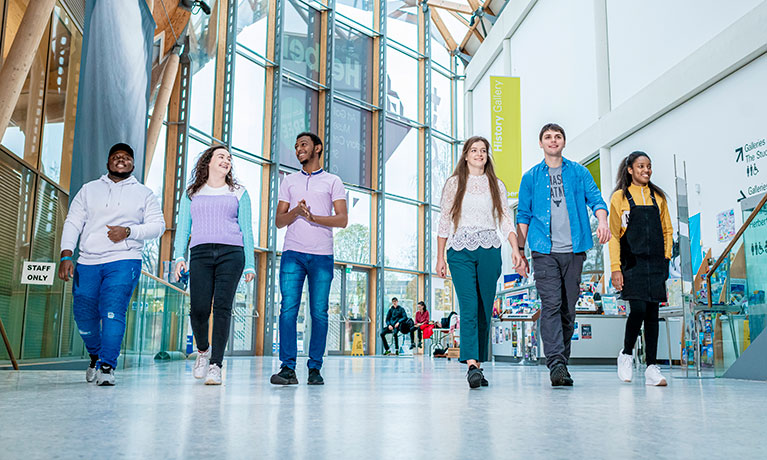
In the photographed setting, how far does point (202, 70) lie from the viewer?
13.5 metres

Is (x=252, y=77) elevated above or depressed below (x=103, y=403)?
above

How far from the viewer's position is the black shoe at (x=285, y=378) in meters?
3.68

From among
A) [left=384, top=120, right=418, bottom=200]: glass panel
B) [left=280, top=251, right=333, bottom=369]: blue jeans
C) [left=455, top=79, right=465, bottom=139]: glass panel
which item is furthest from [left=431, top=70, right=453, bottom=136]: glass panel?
[left=280, top=251, right=333, bottom=369]: blue jeans

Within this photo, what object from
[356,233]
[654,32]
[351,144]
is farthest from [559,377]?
[351,144]

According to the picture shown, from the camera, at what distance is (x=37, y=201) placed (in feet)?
21.1

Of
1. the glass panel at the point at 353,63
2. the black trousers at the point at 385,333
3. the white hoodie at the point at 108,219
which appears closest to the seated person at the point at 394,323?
the black trousers at the point at 385,333

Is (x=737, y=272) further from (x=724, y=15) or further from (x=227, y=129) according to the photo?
(x=227, y=129)

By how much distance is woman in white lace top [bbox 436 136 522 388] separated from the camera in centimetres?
382

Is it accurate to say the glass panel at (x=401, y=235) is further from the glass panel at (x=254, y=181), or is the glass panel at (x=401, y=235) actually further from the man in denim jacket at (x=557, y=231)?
the man in denim jacket at (x=557, y=231)

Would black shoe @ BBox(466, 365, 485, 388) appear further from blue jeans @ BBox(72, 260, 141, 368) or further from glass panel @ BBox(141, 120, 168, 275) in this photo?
glass panel @ BBox(141, 120, 168, 275)

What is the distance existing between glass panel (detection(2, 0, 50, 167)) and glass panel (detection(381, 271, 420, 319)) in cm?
1255

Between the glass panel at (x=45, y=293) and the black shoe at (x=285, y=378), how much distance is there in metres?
Answer: 3.35

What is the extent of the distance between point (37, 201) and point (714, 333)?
5786 millimetres

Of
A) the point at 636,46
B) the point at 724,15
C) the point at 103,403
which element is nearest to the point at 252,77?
the point at 636,46
